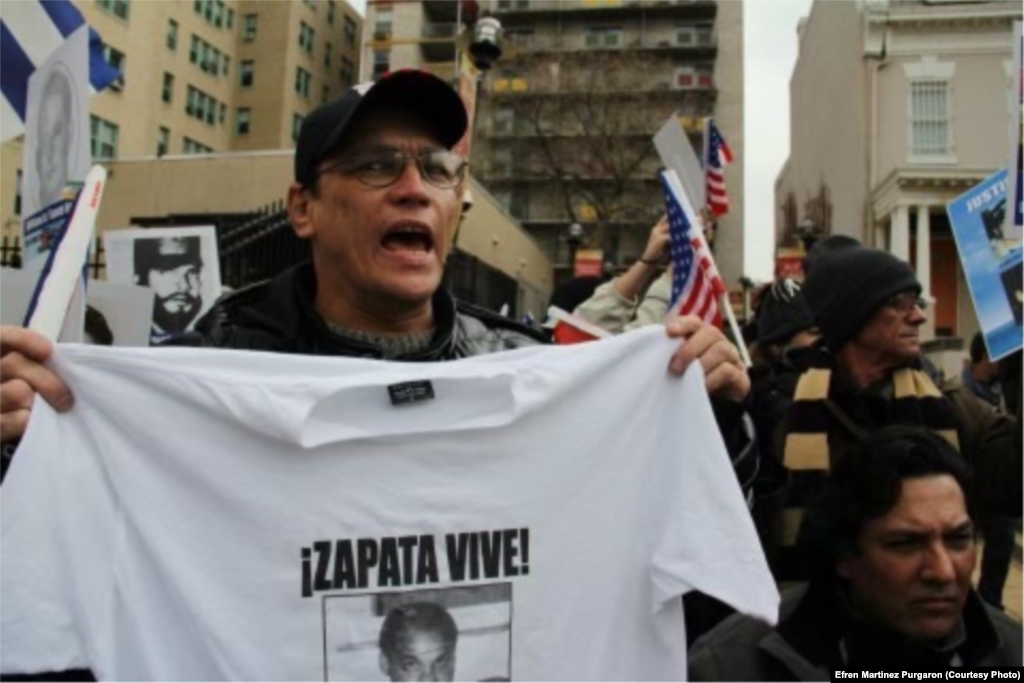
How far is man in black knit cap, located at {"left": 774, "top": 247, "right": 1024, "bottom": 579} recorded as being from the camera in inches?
121

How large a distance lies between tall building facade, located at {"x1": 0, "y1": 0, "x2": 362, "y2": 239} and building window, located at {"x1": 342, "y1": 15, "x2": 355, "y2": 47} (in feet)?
0.21

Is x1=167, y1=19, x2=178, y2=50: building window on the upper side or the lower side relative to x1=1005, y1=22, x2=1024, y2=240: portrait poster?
upper

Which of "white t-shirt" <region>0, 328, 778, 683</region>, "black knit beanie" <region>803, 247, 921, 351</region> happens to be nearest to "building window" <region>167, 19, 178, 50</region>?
"black knit beanie" <region>803, 247, 921, 351</region>

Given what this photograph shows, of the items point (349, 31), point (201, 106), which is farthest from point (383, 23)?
point (201, 106)

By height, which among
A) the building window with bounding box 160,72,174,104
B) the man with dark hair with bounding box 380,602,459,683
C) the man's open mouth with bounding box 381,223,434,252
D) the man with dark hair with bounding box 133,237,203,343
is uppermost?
the building window with bounding box 160,72,174,104

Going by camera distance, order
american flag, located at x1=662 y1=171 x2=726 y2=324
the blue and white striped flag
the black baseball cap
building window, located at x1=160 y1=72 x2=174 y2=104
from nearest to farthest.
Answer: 1. the black baseball cap
2. american flag, located at x1=662 y1=171 x2=726 y2=324
3. the blue and white striped flag
4. building window, located at x1=160 y1=72 x2=174 y2=104

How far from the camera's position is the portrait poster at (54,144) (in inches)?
117

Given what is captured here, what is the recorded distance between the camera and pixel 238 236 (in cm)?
1026

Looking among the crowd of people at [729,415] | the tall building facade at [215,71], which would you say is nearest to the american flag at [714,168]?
the crowd of people at [729,415]

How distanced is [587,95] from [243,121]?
19.9m

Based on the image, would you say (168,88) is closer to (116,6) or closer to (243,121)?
(243,121)

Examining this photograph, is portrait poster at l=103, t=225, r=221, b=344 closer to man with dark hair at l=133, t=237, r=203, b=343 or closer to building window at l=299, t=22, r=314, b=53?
man with dark hair at l=133, t=237, r=203, b=343

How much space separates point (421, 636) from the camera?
1.85 metres

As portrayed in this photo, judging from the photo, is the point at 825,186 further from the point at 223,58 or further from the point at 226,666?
the point at 226,666
